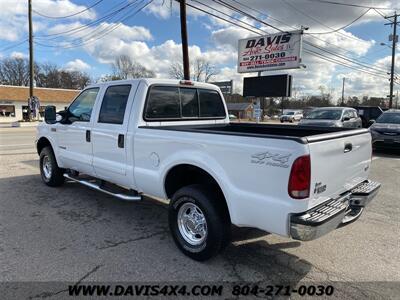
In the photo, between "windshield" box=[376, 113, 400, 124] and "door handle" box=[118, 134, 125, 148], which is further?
"windshield" box=[376, 113, 400, 124]

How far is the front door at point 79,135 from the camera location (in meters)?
5.51

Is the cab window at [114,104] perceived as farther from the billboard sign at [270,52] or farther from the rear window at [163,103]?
the billboard sign at [270,52]

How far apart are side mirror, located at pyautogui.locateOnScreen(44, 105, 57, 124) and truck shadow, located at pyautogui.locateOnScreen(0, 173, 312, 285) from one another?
1354mm

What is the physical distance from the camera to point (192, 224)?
3982 mm

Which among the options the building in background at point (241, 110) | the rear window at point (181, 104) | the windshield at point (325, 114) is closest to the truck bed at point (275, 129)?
the rear window at point (181, 104)

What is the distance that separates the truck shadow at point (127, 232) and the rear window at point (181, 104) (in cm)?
159

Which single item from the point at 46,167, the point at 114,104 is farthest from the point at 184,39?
the point at 114,104

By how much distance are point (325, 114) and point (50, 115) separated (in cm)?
1300

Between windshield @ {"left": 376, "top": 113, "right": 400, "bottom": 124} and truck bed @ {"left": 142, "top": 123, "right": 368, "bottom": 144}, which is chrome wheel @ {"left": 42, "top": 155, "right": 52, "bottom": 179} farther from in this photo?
windshield @ {"left": 376, "top": 113, "right": 400, "bottom": 124}

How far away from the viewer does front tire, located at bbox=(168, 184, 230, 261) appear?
3.60 meters

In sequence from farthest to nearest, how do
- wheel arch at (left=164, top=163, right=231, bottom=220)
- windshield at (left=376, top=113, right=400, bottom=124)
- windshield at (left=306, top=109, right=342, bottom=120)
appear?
windshield at (left=306, top=109, right=342, bottom=120) < windshield at (left=376, top=113, right=400, bottom=124) < wheel arch at (left=164, top=163, right=231, bottom=220)

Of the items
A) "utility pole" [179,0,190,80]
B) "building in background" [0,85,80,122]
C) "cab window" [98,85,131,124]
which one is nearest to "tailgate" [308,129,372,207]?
"cab window" [98,85,131,124]

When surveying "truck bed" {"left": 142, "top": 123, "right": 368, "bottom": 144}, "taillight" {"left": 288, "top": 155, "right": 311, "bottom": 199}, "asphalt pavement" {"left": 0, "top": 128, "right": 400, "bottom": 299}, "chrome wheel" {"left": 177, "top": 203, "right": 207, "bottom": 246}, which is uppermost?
"truck bed" {"left": 142, "top": 123, "right": 368, "bottom": 144}

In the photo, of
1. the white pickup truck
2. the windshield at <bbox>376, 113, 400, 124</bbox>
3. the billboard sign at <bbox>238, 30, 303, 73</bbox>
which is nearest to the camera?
the white pickup truck
